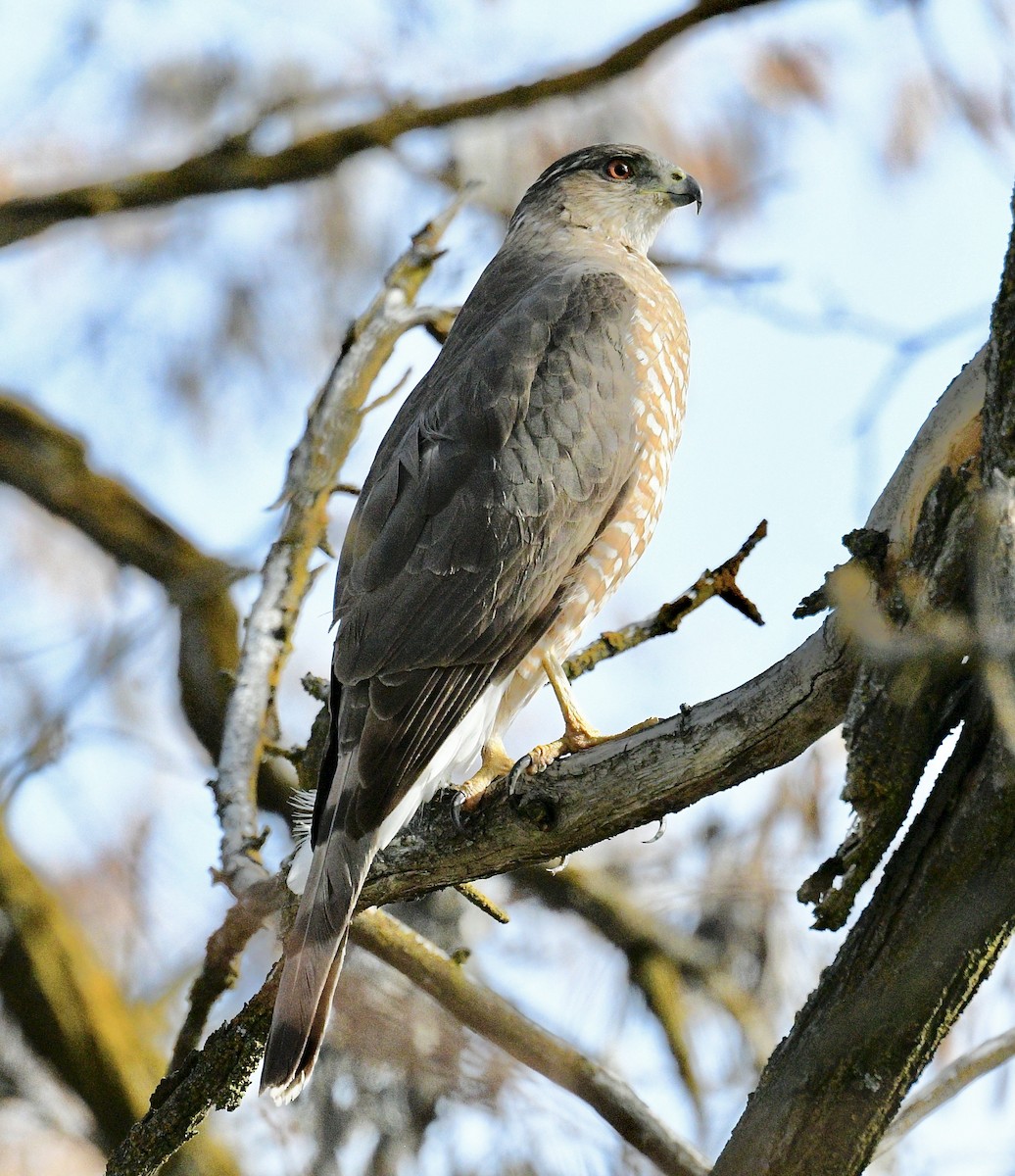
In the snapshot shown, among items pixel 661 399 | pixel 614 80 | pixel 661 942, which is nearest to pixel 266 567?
pixel 661 399

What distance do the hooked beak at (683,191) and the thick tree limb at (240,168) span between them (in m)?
1.49

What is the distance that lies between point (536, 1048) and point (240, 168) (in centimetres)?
457

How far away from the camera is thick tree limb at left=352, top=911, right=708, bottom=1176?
3949 millimetres

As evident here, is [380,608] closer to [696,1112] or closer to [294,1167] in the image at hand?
[294,1167]

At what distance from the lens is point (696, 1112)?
499 cm

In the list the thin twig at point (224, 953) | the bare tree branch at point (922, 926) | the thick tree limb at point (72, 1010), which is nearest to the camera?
A: the bare tree branch at point (922, 926)

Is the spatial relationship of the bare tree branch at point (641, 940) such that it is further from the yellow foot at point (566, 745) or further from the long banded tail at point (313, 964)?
the long banded tail at point (313, 964)

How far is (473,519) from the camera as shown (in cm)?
402

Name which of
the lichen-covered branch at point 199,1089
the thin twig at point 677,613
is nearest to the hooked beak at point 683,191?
the thin twig at point 677,613

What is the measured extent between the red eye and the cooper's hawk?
97 centimetres

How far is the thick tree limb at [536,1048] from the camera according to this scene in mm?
3949

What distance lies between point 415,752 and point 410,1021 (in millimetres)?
673

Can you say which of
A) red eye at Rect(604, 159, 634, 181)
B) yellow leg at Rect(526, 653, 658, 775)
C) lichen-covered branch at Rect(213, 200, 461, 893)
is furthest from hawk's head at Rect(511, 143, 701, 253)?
yellow leg at Rect(526, 653, 658, 775)

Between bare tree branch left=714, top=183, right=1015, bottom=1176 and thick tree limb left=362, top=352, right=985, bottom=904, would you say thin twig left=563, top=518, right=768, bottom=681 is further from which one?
bare tree branch left=714, top=183, right=1015, bottom=1176
